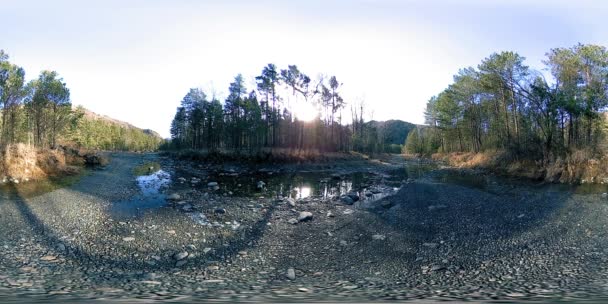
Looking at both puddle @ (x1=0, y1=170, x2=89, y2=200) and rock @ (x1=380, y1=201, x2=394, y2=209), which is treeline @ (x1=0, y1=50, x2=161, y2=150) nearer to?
puddle @ (x1=0, y1=170, x2=89, y2=200)

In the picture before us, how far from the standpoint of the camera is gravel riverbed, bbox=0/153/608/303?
18.5ft

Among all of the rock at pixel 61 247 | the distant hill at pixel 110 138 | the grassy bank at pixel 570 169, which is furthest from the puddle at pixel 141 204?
the distant hill at pixel 110 138

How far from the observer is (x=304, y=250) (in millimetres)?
8484

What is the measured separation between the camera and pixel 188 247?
852 centimetres

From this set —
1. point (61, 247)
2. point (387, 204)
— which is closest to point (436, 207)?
point (387, 204)

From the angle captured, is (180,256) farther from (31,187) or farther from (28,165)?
(28,165)

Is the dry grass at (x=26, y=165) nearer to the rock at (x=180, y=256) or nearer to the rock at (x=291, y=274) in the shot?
the rock at (x=180, y=256)

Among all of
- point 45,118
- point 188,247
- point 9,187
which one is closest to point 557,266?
point 188,247

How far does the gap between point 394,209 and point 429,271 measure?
6139mm

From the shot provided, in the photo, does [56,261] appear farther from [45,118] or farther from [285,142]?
[285,142]

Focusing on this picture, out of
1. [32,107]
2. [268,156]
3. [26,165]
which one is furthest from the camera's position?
[268,156]

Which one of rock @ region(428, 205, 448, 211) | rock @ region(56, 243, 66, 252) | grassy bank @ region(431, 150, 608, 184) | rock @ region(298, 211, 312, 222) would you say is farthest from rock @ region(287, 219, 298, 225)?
grassy bank @ region(431, 150, 608, 184)

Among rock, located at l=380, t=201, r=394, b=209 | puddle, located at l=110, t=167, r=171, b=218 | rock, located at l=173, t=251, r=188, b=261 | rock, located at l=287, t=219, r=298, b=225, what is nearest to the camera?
rock, located at l=173, t=251, r=188, b=261

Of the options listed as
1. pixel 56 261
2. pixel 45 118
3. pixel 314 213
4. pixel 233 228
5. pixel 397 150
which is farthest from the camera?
pixel 397 150
